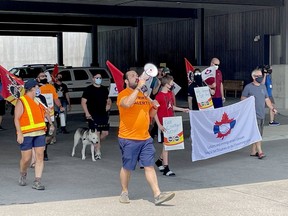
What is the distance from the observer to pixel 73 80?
26359 millimetres

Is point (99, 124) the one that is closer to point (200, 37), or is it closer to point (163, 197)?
point (163, 197)

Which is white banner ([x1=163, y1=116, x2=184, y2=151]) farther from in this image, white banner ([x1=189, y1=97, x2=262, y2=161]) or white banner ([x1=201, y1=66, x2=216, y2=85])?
white banner ([x1=201, y1=66, x2=216, y2=85])

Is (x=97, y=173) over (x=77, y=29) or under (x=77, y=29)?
under

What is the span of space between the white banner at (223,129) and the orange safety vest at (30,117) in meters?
3.15

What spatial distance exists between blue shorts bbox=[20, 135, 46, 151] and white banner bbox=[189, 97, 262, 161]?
10.3 ft

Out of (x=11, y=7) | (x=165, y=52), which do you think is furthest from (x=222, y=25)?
(x=11, y=7)

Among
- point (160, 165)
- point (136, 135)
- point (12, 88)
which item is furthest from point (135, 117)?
point (12, 88)

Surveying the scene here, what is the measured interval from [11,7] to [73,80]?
13.3ft

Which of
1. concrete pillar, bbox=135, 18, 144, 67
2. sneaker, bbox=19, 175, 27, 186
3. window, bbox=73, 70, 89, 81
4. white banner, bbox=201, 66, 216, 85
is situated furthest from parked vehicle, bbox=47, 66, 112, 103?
sneaker, bbox=19, 175, 27, 186

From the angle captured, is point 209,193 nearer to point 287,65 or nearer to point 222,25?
point 287,65

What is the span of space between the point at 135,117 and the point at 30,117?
1.89 m

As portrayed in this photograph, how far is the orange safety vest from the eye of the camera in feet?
30.1

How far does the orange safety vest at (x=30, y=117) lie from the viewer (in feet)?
30.1

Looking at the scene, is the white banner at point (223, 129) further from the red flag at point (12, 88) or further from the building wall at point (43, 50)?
the building wall at point (43, 50)
